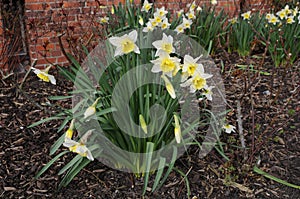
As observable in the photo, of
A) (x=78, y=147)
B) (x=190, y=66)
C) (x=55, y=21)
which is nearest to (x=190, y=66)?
(x=190, y=66)

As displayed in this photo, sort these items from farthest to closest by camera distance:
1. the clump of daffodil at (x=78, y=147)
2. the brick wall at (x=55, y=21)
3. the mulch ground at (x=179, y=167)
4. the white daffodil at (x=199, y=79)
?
the brick wall at (x=55, y=21)
the mulch ground at (x=179, y=167)
the white daffodil at (x=199, y=79)
the clump of daffodil at (x=78, y=147)

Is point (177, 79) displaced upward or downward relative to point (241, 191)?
upward

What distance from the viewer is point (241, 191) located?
2039 millimetres

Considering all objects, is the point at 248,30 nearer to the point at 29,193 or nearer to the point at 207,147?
the point at 207,147

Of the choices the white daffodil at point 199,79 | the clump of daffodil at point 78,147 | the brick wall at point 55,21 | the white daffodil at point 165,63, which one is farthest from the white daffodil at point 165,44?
the brick wall at point 55,21

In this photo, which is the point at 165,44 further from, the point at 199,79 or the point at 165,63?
the point at 199,79

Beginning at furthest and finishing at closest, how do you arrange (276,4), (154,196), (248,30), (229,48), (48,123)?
1. (276,4)
2. (229,48)
3. (248,30)
4. (48,123)
5. (154,196)

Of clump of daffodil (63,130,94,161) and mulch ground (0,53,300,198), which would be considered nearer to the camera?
clump of daffodil (63,130,94,161)

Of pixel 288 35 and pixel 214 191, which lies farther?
pixel 288 35

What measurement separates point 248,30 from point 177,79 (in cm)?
203

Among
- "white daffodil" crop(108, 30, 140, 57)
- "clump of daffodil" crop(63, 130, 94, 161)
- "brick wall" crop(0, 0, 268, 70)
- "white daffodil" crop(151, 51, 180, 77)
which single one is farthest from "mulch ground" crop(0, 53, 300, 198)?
"brick wall" crop(0, 0, 268, 70)

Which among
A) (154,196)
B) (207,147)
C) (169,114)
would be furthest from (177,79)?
(154,196)

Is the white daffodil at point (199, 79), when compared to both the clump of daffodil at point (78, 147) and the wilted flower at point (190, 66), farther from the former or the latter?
the clump of daffodil at point (78, 147)

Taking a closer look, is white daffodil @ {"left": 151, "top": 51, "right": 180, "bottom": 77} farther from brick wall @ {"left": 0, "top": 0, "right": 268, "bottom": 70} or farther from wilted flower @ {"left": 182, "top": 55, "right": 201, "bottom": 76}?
brick wall @ {"left": 0, "top": 0, "right": 268, "bottom": 70}
